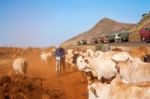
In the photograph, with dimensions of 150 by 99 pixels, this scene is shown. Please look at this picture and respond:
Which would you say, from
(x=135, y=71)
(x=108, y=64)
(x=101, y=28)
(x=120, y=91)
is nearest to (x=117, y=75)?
(x=135, y=71)

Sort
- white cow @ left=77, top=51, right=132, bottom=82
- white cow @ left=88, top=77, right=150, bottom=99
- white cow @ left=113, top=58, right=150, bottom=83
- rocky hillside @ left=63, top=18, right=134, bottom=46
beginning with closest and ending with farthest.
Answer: white cow @ left=88, top=77, right=150, bottom=99 < white cow @ left=113, top=58, right=150, bottom=83 < white cow @ left=77, top=51, right=132, bottom=82 < rocky hillside @ left=63, top=18, right=134, bottom=46

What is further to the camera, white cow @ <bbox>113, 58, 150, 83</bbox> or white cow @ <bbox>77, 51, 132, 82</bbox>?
white cow @ <bbox>77, 51, 132, 82</bbox>

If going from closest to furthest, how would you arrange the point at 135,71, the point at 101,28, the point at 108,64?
the point at 135,71, the point at 108,64, the point at 101,28

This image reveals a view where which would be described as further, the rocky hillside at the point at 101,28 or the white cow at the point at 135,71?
the rocky hillside at the point at 101,28

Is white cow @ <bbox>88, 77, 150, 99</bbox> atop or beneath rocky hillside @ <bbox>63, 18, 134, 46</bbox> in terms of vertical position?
beneath

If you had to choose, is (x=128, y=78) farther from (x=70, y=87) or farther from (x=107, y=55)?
(x=70, y=87)

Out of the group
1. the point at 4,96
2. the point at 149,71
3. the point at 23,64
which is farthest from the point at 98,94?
the point at 23,64

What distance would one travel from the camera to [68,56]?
1226 inches

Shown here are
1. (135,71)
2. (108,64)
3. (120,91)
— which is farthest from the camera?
(108,64)

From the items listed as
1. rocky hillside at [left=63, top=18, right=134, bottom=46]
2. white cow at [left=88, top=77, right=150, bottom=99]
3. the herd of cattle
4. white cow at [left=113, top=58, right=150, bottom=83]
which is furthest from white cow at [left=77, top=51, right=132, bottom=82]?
rocky hillside at [left=63, top=18, right=134, bottom=46]

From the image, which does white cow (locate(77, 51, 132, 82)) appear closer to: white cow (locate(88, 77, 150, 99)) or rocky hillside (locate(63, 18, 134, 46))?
white cow (locate(88, 77, 150, 99))

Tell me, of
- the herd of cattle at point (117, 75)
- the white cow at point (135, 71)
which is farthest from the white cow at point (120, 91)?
the white cow at point (135, 71)

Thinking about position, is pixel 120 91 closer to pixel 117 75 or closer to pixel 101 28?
pixel 117 75

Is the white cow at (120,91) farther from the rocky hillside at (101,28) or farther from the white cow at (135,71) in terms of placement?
the rocky hillside at (101,28)
